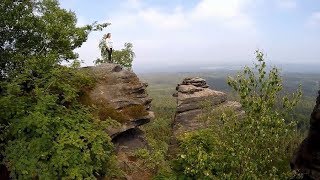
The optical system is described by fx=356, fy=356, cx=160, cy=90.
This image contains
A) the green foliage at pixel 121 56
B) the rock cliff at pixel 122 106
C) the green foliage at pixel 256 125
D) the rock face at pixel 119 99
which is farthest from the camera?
the green foliage at pixel 121 56

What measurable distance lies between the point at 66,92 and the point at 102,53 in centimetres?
5222

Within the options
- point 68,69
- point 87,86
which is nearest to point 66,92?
point 68,69

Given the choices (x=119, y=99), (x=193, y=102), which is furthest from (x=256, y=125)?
(x=193, y=102)

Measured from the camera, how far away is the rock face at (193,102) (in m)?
38.2

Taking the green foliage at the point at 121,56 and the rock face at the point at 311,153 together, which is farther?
the green foliage at the point at 121,56

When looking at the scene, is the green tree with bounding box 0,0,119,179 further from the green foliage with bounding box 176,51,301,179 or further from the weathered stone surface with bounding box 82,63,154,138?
the green foliage with bounding box 176,51,301,179

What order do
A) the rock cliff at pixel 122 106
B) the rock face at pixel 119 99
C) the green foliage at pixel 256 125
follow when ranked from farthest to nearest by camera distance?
the rock face at pixel 119 99
the rock cliff at pixel 122 106
the green foliage at pixel 256 125

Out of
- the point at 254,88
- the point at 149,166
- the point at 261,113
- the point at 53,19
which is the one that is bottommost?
the point at 149,166

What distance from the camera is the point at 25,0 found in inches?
1006

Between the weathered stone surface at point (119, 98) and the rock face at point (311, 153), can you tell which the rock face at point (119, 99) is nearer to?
the weathered stone surface at point (119, 98)

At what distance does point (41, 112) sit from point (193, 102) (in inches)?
966

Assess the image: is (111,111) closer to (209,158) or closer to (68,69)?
(68,69)

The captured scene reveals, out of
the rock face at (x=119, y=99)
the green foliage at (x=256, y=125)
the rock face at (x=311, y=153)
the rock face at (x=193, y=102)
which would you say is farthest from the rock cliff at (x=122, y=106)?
the rock face at (x=311, y=153)

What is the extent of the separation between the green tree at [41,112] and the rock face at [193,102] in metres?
14.7
